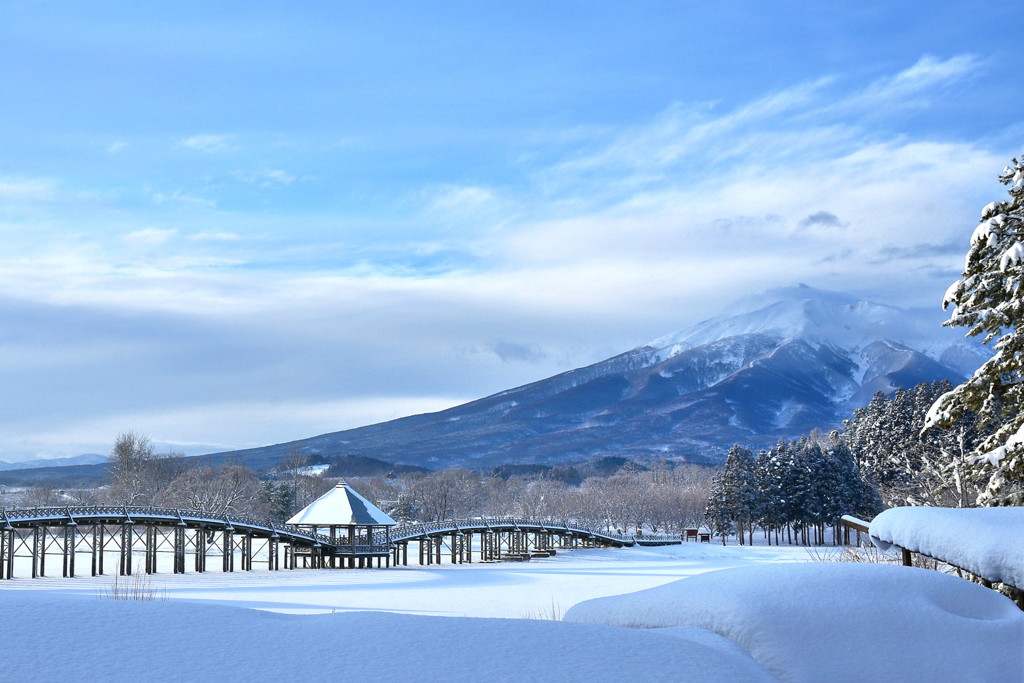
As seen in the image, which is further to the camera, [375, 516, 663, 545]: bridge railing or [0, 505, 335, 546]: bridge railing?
[375, 516, 663, 545]: bridge railing

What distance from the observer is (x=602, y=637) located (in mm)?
6824

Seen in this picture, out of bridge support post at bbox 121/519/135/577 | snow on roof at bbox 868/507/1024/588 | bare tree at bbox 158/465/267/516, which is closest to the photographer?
snow on roof at bbox 868/507/1024/588

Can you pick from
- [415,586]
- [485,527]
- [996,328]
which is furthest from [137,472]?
[996,328]

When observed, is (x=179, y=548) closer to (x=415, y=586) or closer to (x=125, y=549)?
(x=125, y=549)

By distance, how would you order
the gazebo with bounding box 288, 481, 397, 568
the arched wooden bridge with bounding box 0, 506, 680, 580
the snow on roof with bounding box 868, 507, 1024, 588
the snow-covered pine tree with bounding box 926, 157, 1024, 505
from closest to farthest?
the snow on roof with bounding box 868, 507, 1024, 588, the snow-covered pine tree with bounding box 926, 157, 1024, 505, the arched wooden bridge with bounding box 0, 506, 680, 580, the gazebo with bounding box 288, 481, 397, 568

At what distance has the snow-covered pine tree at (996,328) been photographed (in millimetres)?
20141

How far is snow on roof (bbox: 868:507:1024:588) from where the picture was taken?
10.1 meters

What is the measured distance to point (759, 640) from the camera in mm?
7418

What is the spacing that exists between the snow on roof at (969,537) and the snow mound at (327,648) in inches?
172

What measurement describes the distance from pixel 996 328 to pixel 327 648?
1888cm

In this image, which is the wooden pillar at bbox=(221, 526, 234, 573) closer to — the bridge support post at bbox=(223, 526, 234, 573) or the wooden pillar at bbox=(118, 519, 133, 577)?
the bridge support post at bbox=(223, 526, 234, 573)

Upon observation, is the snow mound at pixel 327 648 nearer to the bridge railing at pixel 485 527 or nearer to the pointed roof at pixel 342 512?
the pointed roof at pixel 342 512

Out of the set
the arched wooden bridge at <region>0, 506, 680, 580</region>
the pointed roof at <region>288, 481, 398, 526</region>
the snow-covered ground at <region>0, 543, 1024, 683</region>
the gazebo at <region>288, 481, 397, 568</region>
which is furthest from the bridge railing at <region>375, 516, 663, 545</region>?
the snow-covered ground at <region>0, 543, 1024, 683</region>

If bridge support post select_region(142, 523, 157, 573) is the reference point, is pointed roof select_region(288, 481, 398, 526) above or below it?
above
